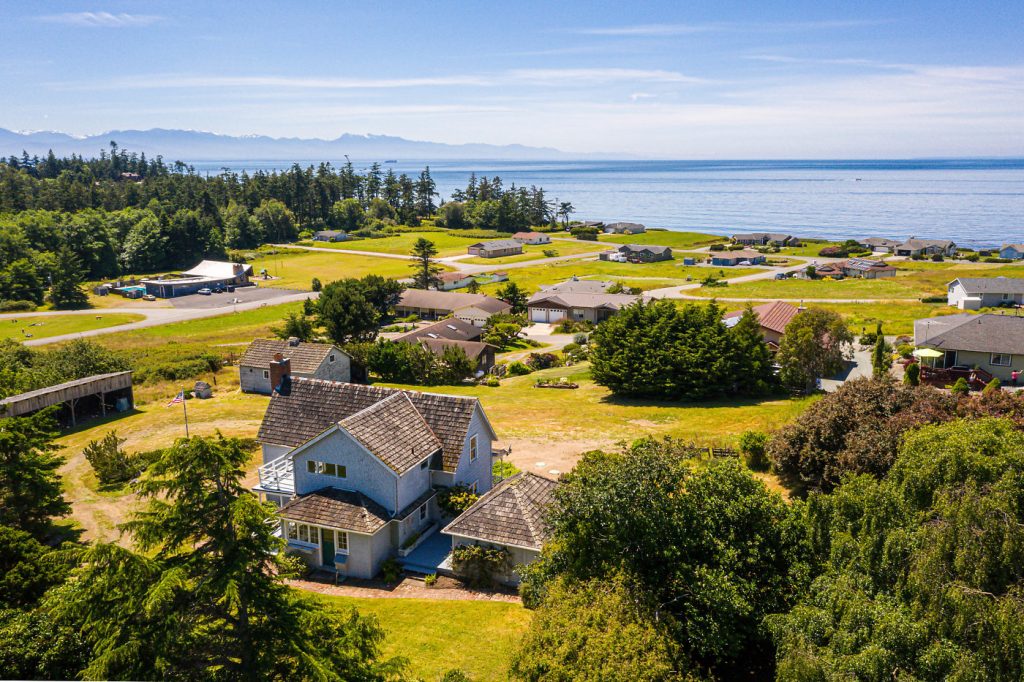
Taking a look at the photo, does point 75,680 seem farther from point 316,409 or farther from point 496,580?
point 316,409

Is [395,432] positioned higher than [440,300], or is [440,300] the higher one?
[395,432]

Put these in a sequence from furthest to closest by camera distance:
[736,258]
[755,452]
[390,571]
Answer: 1. [736,258]
2. [755,452]
3. [390,571]

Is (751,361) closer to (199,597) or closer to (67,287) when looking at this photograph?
(199,597)

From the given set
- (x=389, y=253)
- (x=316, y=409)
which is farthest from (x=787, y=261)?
(x=316, y=409)

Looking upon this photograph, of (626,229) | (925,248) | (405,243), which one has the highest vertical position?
(626,229)

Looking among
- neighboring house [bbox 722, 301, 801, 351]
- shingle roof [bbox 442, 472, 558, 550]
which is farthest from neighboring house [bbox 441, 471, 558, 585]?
neighboring house [bbox 722, 301, 801, 351]

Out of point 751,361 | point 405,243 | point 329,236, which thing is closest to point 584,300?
point 751,361
